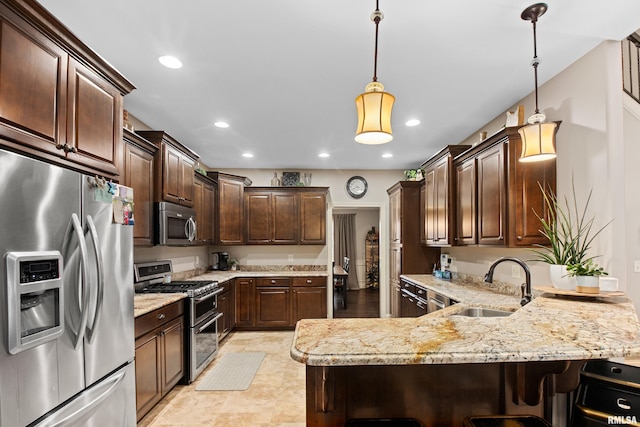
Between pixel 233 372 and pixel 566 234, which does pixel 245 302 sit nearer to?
pixel 233 372

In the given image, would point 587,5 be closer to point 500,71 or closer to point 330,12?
point 500,71

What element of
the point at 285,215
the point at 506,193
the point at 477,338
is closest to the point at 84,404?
the point at 477,338

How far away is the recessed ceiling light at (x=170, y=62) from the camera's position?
2398 mm

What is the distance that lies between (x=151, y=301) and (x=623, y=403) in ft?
10.7

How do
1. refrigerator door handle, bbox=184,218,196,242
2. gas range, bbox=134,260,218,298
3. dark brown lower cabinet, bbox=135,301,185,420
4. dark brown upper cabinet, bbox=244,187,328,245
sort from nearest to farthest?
dark brown lower cabinet, bbox=135,301,185,420, gas range, bbox=134,260,218,298, refrigerator door handle, bbox=184,218,196,242, dark brown upper cabinet, bbox=244,187,328,245

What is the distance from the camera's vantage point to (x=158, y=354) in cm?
281

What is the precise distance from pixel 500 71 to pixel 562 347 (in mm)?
2169

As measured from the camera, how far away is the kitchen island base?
141 cm

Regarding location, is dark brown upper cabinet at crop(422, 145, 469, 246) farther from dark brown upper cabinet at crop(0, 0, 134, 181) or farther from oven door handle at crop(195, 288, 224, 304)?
dark brown upper cabinet at crop(0, 0, 134, 181)

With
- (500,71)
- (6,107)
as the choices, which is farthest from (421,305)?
(6,107)

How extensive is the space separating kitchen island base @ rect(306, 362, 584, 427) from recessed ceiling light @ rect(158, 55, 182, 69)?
2246 millimetres

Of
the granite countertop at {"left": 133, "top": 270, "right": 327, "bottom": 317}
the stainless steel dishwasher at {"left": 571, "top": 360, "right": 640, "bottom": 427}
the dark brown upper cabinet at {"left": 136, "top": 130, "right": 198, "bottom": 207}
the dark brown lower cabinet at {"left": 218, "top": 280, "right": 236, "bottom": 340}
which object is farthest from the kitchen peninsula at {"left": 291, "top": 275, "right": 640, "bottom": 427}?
the dark brown lower cabinet at {"left": 218, "top": 280, "right": 236, "bottom": 340}

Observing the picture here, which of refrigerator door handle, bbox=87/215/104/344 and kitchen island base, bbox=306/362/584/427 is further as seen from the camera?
refrigerator door handle, bbox=87/215/104/344

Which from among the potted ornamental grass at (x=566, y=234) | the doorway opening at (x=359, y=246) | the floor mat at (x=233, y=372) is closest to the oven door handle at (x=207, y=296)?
the floor mat at (x=233, y=372)
